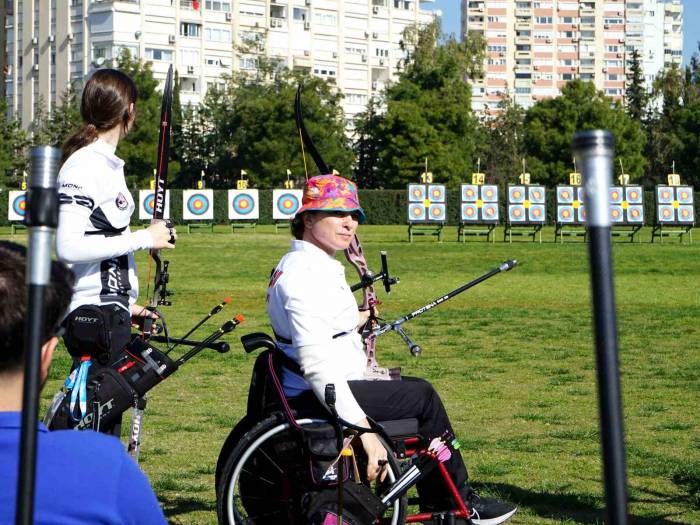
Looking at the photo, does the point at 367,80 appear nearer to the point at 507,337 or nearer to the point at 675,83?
the point at 675,83

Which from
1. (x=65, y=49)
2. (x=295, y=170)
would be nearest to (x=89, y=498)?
(x=295, y=170)

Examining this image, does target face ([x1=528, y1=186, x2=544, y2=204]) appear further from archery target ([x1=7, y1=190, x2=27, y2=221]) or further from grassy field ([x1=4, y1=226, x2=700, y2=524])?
grassy field ([x1=4, y1=226, x2=700, y2=524])

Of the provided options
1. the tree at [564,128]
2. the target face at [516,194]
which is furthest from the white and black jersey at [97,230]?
the tree at [564,128]

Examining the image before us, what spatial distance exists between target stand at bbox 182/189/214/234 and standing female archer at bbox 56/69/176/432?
40.4 meters

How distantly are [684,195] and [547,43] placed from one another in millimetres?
115481

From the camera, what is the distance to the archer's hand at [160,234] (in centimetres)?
451

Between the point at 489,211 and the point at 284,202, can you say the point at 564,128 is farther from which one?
the point at 489,211

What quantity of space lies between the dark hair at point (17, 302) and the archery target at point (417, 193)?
37.3m

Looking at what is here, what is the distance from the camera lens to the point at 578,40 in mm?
151875

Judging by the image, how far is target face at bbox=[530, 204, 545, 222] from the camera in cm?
3909

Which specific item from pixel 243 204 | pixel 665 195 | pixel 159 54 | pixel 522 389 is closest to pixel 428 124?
pixel 243 204

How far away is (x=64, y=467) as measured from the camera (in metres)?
2.04

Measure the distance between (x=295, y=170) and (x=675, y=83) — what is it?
2770 cm

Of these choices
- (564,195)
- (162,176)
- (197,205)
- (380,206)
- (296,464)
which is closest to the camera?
(296,464)
